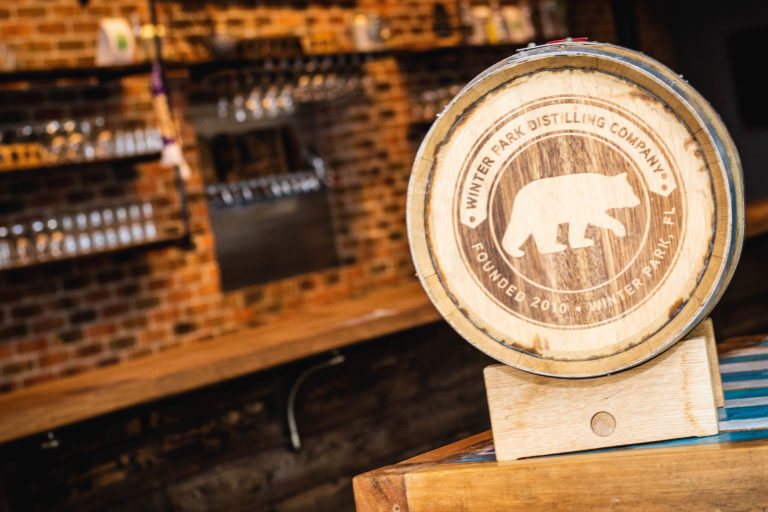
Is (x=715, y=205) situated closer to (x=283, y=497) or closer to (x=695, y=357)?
(x=695, y=357)

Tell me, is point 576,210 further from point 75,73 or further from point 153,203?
point 153,203

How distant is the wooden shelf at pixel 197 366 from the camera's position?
8.66 feet

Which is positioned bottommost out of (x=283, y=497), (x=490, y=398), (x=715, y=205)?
(x=283, y=497)

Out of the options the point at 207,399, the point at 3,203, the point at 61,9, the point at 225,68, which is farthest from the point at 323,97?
the point at 207,399

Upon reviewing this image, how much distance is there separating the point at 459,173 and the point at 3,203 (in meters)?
3.44

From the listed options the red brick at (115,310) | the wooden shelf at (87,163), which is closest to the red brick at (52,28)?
the wooden shelf at (87,163)

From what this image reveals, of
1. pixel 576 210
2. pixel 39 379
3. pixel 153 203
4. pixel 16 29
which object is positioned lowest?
pixel 39 379

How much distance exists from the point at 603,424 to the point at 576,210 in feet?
0.83

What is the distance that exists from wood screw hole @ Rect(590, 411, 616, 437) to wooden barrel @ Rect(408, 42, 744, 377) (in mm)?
78

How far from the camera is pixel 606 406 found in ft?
3.31

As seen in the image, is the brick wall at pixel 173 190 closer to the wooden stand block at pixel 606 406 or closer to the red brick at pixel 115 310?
the red brick at pixel 115 310

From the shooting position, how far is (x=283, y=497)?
10.3 ft

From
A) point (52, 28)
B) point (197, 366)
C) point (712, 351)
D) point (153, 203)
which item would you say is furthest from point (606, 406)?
point (52, 28)

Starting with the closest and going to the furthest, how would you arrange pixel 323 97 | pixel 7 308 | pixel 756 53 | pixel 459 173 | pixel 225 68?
1. pixel 459 173
2. pixel 7 308
3. pixel 225 68
4. pixel 323 97
5. pixel 756 53
